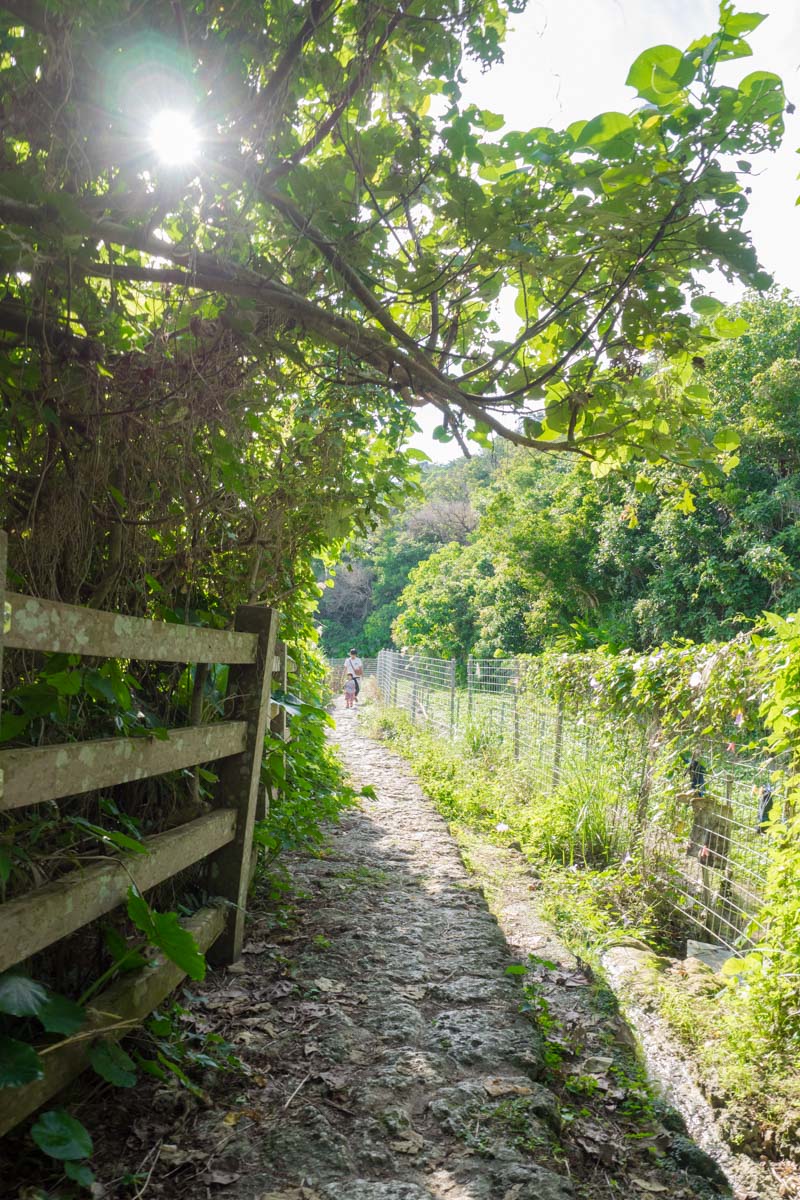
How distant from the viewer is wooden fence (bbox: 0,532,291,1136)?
1.74m

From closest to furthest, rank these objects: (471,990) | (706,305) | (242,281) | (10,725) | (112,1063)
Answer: (10,725) → (112,1063) → (242,281) → (706,305) → (471,990)

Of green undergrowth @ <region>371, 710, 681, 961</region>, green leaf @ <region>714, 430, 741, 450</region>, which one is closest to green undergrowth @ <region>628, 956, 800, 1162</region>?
green undergrowth @ <region>371, 710, 681, 961</region>

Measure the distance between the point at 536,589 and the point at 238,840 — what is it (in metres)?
22.8

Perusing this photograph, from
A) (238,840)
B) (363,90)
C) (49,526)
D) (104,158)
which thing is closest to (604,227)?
(363,90)

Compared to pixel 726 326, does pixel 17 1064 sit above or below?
below

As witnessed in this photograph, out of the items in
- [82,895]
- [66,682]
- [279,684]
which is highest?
[66,682]

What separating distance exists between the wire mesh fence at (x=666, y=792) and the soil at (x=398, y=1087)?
107 cm

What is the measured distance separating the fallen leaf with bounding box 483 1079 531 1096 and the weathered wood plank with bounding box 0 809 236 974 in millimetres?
1334

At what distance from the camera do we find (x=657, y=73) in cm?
226

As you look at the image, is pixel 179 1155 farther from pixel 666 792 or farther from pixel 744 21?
pixel 666 792

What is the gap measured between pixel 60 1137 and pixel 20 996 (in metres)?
0.35

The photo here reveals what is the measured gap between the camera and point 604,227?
268 cm

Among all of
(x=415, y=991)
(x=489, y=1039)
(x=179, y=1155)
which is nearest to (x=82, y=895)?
(x=179, y=1155)

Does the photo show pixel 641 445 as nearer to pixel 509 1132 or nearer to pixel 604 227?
pixel 604 227
